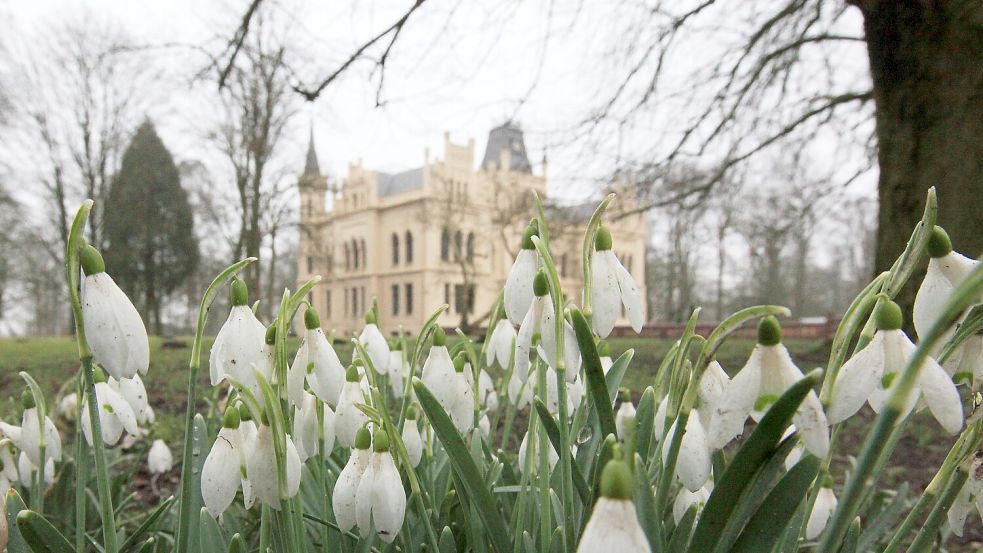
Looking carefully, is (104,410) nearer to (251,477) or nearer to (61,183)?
(251,477)

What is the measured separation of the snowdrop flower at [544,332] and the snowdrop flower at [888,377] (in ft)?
1.19

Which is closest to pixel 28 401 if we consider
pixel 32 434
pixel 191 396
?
pixel 32 434

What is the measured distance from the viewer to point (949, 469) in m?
0.94

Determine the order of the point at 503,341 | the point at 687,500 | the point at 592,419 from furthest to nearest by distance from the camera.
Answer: the point at 503,341 → the point at 592,419 → the point at 687,500

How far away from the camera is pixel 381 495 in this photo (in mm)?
937

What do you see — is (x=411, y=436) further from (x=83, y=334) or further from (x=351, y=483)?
(x=83, y=334)

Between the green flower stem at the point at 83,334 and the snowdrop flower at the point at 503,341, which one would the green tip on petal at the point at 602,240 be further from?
the green flower stem at the point at 83,334

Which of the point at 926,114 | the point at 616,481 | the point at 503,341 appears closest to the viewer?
the point at 616,481

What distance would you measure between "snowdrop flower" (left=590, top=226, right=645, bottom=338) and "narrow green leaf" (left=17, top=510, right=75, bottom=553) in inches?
33.6

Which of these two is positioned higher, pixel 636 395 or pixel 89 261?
pixel 89 261

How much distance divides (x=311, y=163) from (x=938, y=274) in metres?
15.3

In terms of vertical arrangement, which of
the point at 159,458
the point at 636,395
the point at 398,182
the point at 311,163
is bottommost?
the point at 636,395

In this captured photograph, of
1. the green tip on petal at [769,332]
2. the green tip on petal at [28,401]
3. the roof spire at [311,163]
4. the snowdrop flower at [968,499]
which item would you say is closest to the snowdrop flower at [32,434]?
the green tip on petal at [28,401]

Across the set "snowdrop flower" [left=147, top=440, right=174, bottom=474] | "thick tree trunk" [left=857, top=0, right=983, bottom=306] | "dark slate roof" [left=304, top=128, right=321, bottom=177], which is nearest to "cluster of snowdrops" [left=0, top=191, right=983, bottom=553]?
"snowdrop flower" [left=147, top=440, right=174, bottom=474]
